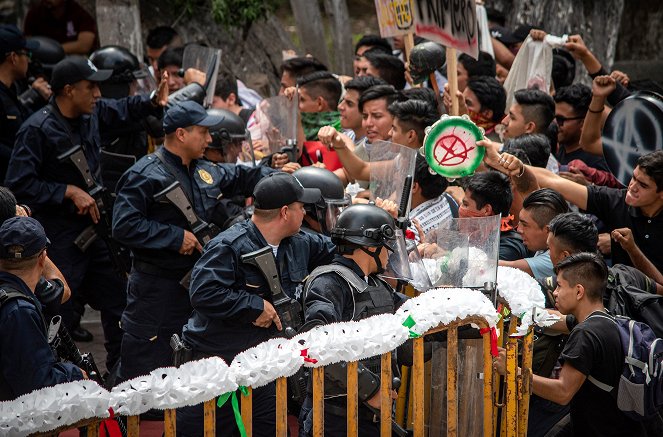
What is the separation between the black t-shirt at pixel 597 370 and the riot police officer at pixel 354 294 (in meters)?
0.91

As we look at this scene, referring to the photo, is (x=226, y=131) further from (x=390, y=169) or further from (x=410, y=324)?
(x=410, y=324)

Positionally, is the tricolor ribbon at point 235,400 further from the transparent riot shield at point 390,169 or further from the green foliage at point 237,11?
the green foliage at point 237,11

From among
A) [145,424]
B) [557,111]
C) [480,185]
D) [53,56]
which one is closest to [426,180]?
[480,185]

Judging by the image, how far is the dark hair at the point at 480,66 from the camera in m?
8.68

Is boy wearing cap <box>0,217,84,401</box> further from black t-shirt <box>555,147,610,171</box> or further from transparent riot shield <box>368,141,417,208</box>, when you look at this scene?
black t-shirt <box>555,147,610,171</box>

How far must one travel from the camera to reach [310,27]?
A: 12859 mm

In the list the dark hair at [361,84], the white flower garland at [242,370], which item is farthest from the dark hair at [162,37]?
the white flower garland at [242,370]

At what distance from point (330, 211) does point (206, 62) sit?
328cm

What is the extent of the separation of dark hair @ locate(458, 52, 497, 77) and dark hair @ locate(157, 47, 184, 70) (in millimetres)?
2892

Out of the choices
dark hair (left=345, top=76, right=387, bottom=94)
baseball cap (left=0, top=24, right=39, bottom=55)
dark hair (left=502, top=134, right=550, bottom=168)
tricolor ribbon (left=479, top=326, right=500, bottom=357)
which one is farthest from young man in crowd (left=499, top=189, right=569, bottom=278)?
baseball cap (left=0, top=24, right=39, bottom=55)

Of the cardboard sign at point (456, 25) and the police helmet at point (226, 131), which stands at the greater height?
the cardboard sign at point (456, 25)

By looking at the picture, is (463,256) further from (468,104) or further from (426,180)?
(468,104)

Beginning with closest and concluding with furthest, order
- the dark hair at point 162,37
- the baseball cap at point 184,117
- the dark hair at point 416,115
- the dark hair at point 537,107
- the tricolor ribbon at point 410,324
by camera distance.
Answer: the tricolor ribbon at point 410,324, the baseball cap at point 184,117, the dark hair at point 416,115, the dark hair at point 537,107, the dark hair at point 162,37

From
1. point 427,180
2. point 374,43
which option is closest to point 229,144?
point 427,180
